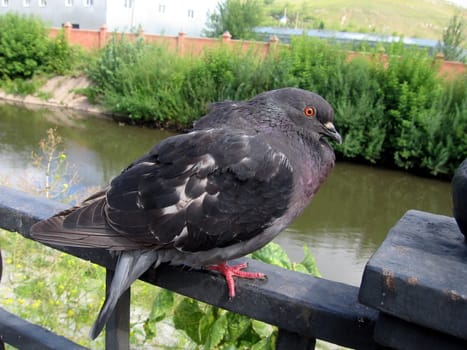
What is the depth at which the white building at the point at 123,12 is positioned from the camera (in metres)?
39.4

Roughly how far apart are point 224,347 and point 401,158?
64.2 feet

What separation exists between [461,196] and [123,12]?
4230 centimetres

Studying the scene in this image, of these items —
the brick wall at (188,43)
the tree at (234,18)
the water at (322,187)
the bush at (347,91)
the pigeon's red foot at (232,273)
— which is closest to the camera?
the pigeon's red foot at (232,273)

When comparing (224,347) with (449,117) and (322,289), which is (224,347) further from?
(449,117)

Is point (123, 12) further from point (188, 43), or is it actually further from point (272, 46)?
point (272, 46)

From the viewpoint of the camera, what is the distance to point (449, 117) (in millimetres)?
19109

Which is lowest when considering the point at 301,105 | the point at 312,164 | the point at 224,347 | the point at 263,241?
the point at 224,347

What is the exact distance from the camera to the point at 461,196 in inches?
41.2

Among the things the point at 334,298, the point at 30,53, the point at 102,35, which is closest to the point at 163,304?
the point at 334,298

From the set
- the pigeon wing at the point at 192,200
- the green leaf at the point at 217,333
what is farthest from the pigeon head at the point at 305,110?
the green leaf at the point at 217,333

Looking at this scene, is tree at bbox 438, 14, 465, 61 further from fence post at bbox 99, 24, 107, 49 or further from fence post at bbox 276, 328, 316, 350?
fence post at bbox 276, 328, 316, 350

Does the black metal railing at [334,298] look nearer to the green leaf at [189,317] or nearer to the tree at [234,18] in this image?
the green leaf at [189,317]

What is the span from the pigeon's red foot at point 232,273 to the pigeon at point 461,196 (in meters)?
0.51

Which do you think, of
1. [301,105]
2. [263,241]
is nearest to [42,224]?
[263,241]
